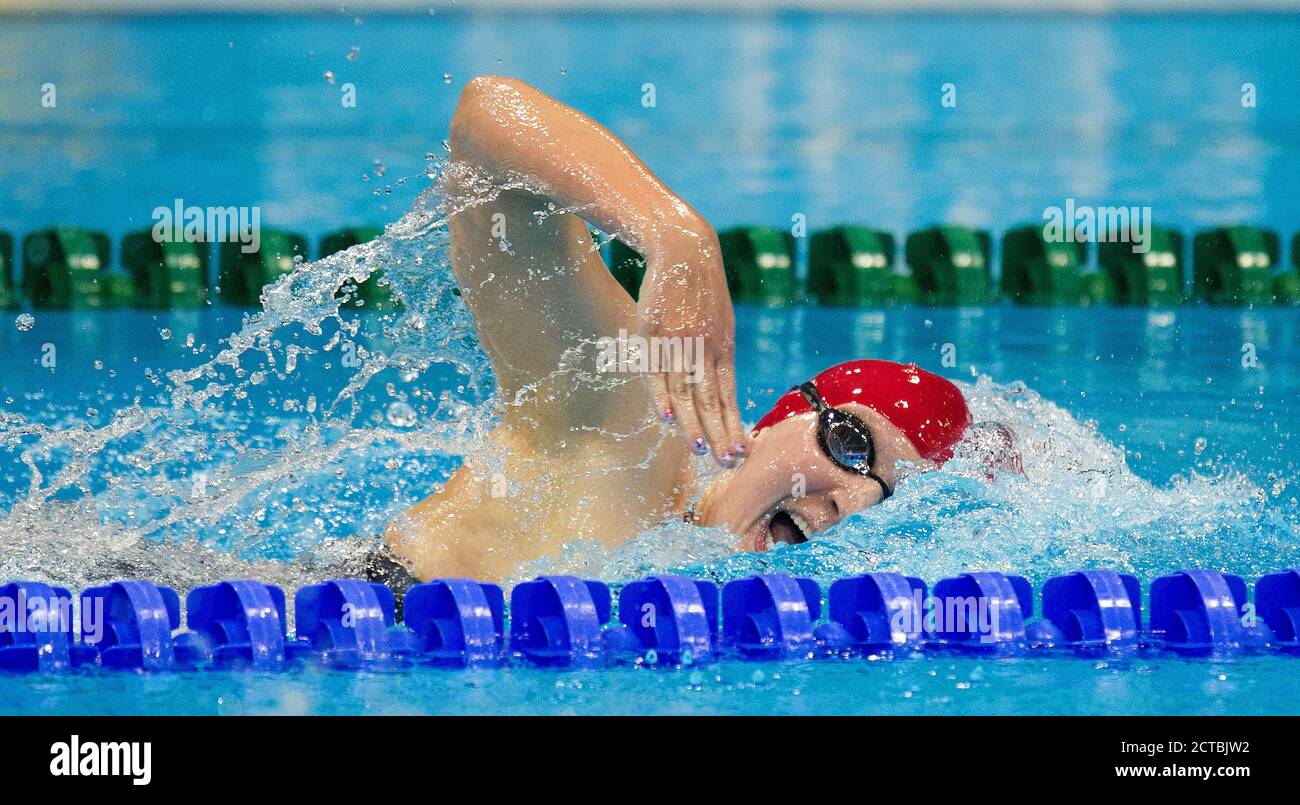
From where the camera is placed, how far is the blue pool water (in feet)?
7.57

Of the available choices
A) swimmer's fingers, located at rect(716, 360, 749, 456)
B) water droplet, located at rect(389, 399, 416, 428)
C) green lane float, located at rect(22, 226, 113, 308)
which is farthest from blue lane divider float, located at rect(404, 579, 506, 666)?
green lane float, located at rect(22, 226, 113, 308)

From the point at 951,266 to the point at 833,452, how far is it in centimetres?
414

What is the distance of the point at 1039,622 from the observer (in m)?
2.46

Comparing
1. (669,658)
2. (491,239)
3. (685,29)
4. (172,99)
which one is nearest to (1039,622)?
(669,658)

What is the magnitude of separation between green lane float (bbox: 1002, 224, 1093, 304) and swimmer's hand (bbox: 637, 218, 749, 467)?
4.59 m

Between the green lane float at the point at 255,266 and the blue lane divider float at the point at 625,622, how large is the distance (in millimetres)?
3848

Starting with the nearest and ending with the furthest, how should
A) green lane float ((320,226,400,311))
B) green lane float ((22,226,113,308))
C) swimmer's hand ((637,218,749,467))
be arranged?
swimmer's hand ((637,218,749,467)) < green lane float ((320,226,400,311)) < green lane float ((22,226,113,308))

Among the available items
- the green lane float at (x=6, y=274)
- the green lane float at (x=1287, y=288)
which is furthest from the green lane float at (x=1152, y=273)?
the green lane float at (x=6, y=274)

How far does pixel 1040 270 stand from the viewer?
639 cm

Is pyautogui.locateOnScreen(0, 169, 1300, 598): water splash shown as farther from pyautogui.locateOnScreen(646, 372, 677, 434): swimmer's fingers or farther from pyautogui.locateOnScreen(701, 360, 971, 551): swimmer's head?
pyautogui.locateOnScreen(646, 372, 677, 434): swimmer's fingers

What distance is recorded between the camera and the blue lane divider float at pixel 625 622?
7.63 feet

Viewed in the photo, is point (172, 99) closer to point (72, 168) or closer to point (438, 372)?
point (72, 168)

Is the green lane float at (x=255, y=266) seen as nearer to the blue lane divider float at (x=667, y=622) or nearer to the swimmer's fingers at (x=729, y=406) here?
the blue lane divider float at (x=667, y=622)

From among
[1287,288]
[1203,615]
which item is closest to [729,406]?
[1203,615]
